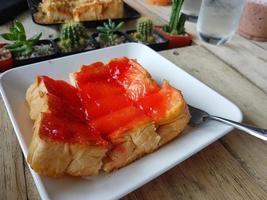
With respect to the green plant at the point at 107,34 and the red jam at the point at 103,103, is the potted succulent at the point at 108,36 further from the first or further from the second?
the red jam at the point at 103,103

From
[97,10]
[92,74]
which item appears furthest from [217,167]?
[97,10]

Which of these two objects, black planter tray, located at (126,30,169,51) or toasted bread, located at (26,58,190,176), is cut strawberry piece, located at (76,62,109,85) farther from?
black planter tray, located at (126,30,169,51)

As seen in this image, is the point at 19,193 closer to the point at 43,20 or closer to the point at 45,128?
the point at 45,128

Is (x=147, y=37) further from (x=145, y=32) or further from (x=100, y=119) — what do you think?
(x=100, y=119)

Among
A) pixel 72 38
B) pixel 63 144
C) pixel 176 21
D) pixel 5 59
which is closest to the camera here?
pixel 63 144

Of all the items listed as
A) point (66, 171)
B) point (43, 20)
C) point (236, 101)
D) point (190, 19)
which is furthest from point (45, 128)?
point (190, 19)

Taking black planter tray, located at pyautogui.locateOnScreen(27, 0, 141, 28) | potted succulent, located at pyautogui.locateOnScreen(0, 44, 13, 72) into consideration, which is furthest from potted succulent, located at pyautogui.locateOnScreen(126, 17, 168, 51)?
potted succulent, located at pyautogui.locateOnScreen(0, 44, 13, 72)
